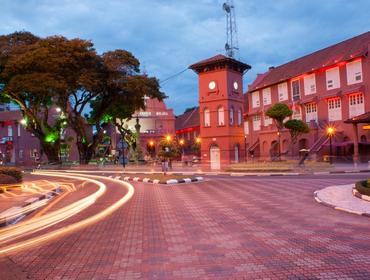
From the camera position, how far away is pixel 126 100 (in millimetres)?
52125

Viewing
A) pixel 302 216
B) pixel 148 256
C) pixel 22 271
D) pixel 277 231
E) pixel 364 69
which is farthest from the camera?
pixel 364 69

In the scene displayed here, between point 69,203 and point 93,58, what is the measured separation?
35.1 meters

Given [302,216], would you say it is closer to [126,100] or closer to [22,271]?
[22,271]

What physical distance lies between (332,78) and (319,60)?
4.03 metres

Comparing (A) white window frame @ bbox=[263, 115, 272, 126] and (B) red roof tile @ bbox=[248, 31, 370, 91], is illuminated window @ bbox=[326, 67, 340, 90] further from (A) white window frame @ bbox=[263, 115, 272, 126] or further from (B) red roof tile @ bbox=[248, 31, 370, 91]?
(A) white window frame @ bbox=[263, 115, 272, 126]

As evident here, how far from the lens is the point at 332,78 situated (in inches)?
1774

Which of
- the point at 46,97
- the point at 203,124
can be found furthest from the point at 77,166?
the point at 203,124

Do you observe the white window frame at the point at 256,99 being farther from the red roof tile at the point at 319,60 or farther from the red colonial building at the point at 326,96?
the red colonial building at the point at 326,96

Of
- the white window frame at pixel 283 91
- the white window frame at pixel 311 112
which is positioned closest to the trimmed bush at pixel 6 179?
the white window frame at pixel 311 112

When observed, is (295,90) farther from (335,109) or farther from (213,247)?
(213,247)

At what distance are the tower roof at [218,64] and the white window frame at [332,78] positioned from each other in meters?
8.95

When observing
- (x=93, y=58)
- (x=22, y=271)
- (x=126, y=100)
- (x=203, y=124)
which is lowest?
(x=22, y=271)

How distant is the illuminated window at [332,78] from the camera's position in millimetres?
44312

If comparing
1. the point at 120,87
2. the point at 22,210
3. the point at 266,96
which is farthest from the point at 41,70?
the point at 22,210
